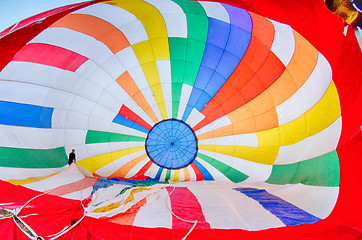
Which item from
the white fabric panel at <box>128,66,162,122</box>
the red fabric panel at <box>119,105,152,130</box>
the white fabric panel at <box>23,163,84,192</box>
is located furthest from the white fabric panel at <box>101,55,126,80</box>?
the white fabric panel at <box>23,163,84,192</box>

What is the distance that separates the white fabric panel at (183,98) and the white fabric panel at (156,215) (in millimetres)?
1739

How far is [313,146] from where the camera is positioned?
277 cm

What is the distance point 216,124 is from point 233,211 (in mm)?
1805

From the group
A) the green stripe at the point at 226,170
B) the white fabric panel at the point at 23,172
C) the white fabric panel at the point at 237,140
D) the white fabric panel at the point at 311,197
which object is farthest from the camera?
the green stripe at the point at 226,170

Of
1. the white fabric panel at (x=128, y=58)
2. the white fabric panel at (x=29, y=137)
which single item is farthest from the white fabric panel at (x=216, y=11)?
the white fabric panel at (x=29, y=137)

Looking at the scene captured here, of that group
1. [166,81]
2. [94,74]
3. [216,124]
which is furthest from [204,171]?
[94,74]

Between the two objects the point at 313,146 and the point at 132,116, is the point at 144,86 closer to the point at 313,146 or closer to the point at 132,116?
the point at 132,116

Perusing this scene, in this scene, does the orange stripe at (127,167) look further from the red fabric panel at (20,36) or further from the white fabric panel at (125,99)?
the red fabric panel at (20,36)

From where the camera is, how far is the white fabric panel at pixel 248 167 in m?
3.47

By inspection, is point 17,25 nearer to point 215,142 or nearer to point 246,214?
point 246,214

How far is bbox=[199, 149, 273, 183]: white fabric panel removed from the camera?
3470mm

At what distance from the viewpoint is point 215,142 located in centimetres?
389

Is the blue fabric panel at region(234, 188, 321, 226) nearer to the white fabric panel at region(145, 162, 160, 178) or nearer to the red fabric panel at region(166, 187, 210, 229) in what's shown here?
the red fabric panel at region(166, 187, 210, 229)

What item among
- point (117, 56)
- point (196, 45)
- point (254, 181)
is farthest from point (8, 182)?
point (254, 181)
